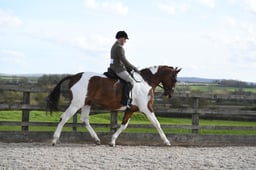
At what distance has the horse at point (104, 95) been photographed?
10.4m

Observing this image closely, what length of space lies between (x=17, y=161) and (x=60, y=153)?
4.14ft

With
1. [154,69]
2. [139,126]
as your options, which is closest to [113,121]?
[139,126]

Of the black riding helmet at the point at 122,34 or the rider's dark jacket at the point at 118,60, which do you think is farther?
the black riding helmet at the point at 122,34

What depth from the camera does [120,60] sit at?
10664 mm

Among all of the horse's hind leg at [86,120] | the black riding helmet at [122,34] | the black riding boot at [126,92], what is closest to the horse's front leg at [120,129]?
the horse's hind leg at [86,120]

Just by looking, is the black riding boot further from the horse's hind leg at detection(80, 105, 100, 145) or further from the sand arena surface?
the sand arena surface

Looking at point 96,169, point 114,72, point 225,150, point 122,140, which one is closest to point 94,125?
point 122,140

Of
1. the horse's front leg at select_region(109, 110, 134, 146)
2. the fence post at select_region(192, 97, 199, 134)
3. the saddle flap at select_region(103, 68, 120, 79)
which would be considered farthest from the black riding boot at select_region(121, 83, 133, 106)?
the fence post at select_region(192, 97, 199, 134)

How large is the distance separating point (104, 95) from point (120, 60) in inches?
35.4

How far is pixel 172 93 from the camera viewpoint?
1162 centimetres

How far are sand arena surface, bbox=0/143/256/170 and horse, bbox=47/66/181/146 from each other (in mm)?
636

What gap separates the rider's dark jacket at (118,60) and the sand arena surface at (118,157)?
6.07 ft

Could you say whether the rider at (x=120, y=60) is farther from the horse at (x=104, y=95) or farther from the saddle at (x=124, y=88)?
the horse at (x=104, y=95)

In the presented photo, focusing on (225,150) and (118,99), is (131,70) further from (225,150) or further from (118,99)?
(225,150)
